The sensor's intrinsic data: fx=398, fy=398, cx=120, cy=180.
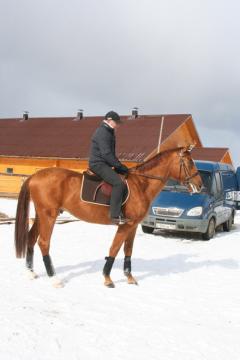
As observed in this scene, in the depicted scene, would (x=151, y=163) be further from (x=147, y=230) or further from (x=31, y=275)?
(x=147, y=230)

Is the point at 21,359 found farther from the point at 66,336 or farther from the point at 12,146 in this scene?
the point at 12,146

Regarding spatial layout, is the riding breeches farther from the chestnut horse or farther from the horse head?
the horse head

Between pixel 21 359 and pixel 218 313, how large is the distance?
2938mm

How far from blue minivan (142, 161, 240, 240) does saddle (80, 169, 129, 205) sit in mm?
5114

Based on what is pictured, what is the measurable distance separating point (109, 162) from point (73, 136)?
80.8 ft

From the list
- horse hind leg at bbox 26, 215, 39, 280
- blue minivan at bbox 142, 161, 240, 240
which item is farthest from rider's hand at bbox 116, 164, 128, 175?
blue minivan at bbox 142, 161, 240, 240

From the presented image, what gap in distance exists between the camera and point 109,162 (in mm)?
6270

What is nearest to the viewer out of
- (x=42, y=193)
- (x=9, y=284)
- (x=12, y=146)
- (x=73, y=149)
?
(x=9, y=284)

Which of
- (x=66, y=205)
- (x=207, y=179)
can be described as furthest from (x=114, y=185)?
(x=207, y=179)


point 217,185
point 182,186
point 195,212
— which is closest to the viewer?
point 195,212

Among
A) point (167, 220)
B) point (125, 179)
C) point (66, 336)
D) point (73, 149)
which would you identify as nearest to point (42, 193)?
point (125, 179)

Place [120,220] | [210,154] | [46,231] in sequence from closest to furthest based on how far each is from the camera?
[120,220] < [46,231] < [210,154]

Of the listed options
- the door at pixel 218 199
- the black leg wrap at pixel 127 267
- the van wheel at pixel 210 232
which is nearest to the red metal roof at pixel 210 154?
the door at pixel 218 199

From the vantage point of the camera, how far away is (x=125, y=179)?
21.8ft
